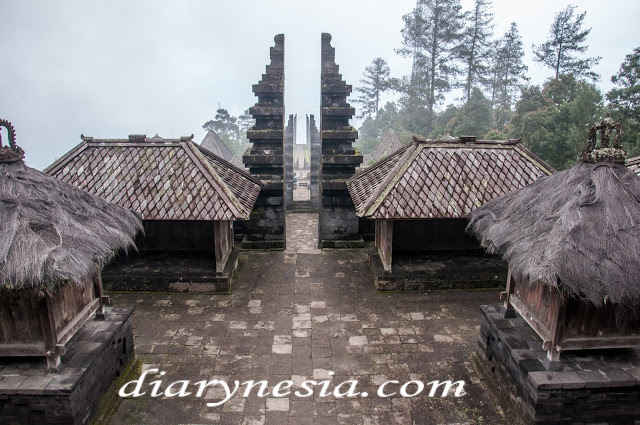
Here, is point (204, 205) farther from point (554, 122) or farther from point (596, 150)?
point (554, 122)

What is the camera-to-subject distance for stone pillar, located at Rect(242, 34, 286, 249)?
43.8 feet

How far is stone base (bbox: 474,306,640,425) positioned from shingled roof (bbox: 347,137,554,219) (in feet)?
12.9

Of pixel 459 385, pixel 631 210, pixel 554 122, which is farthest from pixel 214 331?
pixel 554 122

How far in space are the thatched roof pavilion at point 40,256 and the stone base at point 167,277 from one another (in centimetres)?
337

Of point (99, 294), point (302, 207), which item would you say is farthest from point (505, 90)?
point (99, 294)

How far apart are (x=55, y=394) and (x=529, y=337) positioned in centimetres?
693

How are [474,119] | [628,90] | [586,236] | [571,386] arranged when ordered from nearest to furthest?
[586,236], [571,386], [628,90], [474,119]

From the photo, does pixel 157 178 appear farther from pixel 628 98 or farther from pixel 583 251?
pixel 628 98

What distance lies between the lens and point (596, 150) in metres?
5.67

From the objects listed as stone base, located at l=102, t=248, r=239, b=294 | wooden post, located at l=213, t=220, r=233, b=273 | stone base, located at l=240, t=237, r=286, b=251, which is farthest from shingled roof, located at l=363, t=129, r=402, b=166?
stone base, located at l=102, t=248, r=239, b=294

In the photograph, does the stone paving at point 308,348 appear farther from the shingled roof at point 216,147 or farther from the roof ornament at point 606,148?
the shingled roof at point 216,147

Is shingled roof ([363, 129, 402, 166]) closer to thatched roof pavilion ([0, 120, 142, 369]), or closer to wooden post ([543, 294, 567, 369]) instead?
wooden post ([543, 294, 567, 369])

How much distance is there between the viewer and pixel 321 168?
13648 mm

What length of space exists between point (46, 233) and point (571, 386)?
290 inches
